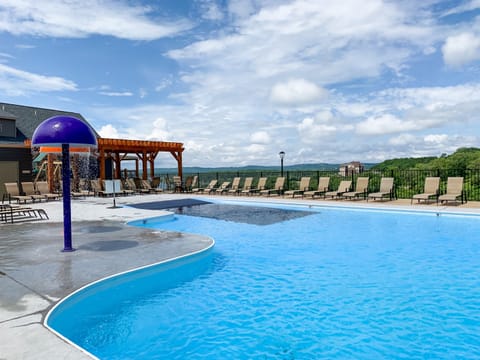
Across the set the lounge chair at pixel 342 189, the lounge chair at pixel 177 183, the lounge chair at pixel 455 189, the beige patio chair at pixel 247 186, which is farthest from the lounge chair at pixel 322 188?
the lounge chair at pixel 177 183

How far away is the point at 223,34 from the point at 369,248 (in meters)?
9.40

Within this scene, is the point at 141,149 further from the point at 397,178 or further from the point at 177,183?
the point at 397,178

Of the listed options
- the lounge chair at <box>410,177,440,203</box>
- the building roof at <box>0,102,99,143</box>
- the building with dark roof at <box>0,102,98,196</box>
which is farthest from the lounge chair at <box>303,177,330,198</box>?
the building roof at <box>0,102,99,143</box>

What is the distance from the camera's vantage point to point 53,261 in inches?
204

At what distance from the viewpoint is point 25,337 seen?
8.80ft

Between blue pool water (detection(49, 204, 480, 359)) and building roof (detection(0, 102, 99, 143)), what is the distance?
62.1 feet

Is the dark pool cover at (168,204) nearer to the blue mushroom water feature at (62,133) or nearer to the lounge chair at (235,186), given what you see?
the lounge chair at (235,186)

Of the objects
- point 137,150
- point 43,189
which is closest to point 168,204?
point 43,189

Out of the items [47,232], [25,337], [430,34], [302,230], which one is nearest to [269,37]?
[430,34]

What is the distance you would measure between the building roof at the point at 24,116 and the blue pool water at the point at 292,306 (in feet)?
62.1

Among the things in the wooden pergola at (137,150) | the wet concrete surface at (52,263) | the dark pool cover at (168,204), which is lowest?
the wet concrete surface at (52,263)

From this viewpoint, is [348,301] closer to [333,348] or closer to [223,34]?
[333,348]

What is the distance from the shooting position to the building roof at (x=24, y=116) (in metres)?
19.7

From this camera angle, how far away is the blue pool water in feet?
10.9
